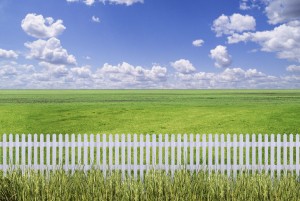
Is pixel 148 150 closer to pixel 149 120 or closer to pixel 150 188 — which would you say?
pixel 150 188

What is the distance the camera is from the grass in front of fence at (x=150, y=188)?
23.9ft

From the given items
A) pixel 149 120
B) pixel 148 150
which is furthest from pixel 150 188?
pixel 149 120

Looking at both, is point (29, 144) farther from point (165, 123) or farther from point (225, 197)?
point (165, 123)

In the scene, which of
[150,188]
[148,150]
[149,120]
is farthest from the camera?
[149,120]

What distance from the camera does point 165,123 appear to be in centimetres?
2052

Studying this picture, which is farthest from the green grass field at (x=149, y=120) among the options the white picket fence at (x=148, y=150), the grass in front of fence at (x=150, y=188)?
the grass in front of fence at (x=150, y=188)

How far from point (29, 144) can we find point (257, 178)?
6.52 m

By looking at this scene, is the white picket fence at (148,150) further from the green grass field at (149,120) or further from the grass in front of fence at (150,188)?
the green grass field at (149,120)

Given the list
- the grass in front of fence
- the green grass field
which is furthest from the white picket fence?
the green grass field

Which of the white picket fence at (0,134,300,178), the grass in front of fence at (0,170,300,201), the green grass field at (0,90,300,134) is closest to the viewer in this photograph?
the grass in front of fence at (0,170,300,201)

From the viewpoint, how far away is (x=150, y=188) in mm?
7469

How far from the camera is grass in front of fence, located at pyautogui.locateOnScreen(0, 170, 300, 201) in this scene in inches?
287

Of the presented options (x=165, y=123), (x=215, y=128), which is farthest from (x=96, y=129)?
(x=215, y=128)

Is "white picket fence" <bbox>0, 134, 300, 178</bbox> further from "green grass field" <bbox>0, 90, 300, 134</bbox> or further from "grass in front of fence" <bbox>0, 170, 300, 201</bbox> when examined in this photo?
"green grass field" <bbox>0, 90, 300, 134</bbox>
